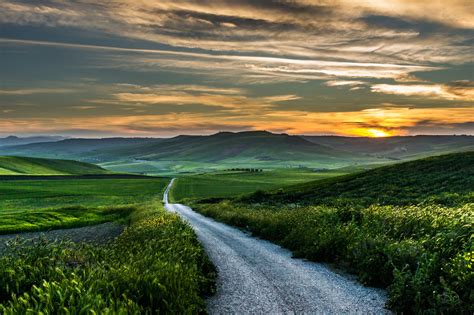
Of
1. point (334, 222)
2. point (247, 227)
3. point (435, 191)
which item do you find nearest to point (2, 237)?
point (247, 227)

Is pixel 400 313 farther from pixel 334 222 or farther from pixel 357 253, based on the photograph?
pixel 334 222

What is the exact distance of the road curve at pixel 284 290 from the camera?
12727 millimetres

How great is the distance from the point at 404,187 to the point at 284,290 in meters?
52.5

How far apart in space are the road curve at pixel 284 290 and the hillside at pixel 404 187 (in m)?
27.3

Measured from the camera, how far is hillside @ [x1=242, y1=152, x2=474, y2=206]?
167 ft

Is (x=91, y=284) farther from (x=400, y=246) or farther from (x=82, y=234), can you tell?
(x=82, y=234)

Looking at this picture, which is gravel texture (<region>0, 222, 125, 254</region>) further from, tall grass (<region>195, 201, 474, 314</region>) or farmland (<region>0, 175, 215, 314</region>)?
farmland (<region>0, 175, 215, 314</region>)

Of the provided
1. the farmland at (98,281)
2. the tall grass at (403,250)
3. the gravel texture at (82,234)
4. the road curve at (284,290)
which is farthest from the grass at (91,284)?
the gravel texture at (82,234)

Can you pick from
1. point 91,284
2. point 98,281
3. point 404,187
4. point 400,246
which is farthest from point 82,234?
point 404,187

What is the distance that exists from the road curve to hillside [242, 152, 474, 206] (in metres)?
27.3

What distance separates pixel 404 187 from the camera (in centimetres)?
6159

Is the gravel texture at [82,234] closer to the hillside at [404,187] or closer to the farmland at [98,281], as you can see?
the hillside at [404,187]

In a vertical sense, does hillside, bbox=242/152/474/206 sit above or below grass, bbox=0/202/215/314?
below

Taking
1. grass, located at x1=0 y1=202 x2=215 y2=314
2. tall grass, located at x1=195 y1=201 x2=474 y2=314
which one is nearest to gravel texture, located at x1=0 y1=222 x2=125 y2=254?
tall grass, located at x1=195 y1=201 x2=474 y2=314
